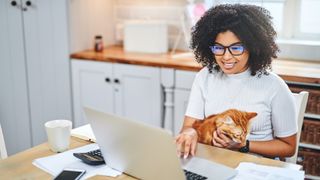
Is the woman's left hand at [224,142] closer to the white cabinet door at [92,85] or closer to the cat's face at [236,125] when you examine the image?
the cat's face at [236,125]

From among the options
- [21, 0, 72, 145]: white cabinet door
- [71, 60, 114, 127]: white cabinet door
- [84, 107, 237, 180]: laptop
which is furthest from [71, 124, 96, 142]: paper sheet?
[21, 0, 72, 145]: white cabinet door

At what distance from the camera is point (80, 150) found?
1597 mm

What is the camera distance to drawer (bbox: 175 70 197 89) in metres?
2.64

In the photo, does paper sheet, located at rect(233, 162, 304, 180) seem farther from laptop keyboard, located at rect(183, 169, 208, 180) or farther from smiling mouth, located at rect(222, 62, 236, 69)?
smiling mouth, located at rect(222, 62, 236, 69)

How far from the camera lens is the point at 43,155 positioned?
1.56 meters

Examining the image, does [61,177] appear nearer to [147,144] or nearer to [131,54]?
[147,144]

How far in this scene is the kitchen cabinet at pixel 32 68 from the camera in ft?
9.92

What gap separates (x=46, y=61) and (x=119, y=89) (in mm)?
585

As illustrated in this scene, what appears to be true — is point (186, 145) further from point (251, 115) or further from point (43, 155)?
point (43, 155)

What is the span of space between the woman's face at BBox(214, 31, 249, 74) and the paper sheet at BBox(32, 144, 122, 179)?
63 cm

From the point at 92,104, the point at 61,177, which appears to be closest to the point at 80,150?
the point at 61,177

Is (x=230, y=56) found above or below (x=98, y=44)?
above

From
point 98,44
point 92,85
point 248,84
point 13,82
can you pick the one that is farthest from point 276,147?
point 13,82

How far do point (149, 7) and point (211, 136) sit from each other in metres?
1.77
